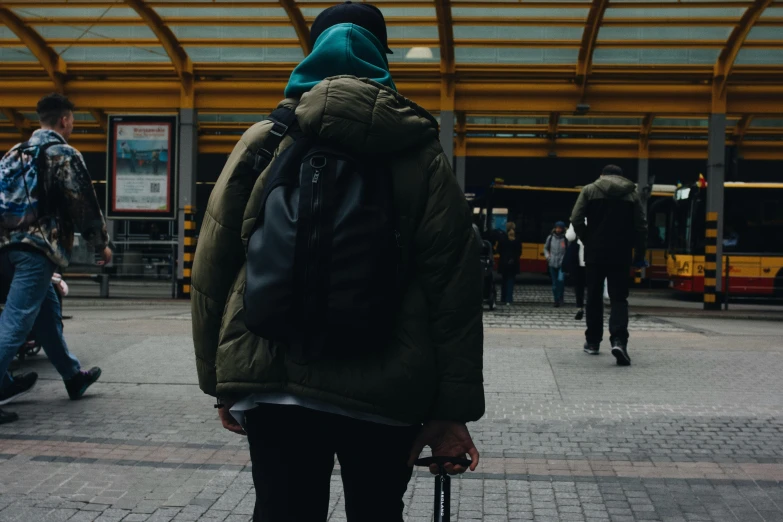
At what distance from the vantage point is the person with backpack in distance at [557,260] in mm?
16891

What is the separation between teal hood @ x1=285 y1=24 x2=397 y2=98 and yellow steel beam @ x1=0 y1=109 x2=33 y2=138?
20.4 m

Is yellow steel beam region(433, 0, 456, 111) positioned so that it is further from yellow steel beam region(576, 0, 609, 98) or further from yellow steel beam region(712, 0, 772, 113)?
yellow steel beam region(712, 0, 772, 113)

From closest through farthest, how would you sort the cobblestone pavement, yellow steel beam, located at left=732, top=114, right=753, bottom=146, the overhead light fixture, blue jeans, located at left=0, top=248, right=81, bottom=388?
the cobblestone pavement, blue jeans, located at left=0, top=248, right=81, bottom=388, the overhead light fixture, yellow steel beam, located at left=732, top=114, right=753, bottom=146

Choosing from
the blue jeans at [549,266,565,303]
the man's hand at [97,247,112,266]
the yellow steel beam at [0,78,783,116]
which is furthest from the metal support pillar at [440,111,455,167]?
the man's hand at [97,247,112,266]

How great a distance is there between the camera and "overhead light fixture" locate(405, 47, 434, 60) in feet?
53.5

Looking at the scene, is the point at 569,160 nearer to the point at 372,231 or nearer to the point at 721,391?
the point at 721,391

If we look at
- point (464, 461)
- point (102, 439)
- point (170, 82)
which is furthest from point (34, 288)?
point (170, 82)

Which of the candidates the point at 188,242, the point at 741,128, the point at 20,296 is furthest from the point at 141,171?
the point at 741,128

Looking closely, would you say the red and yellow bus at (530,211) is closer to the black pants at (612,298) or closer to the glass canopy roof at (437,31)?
the glass canopy roof at (437,31)

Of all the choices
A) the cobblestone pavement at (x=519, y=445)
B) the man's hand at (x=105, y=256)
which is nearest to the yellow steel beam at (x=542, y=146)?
the cobblestone pavement at (x=519, y=445)

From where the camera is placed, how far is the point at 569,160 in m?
28.5

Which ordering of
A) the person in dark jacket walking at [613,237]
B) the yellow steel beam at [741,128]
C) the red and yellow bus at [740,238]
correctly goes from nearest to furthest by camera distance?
1. the person in dark jacket walking at [613,237]
2. the red and yellow bus at [740,238]
3. the yellow steel beam at [741,128]

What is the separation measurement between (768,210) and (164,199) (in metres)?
13.0

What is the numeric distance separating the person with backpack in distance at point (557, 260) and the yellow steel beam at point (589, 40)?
2905mm
